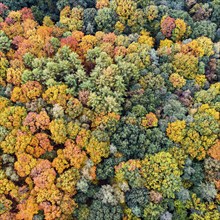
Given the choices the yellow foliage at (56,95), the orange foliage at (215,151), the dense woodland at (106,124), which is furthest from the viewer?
the yellow foliage at (56,95)

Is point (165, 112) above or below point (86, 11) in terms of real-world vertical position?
below

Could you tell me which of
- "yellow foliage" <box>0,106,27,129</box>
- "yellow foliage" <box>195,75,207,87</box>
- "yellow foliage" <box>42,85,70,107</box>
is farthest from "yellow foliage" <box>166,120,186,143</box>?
"yellow foliage" <box>0,106,27,129</box>

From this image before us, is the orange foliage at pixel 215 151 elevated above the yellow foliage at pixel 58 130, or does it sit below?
below

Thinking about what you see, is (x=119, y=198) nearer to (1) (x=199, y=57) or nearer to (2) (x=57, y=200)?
(2) (x=57, y=200)

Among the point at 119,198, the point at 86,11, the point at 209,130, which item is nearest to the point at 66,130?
the point at 119,198

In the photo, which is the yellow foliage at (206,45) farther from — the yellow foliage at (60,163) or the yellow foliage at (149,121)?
the yellow foliage at (60,163)

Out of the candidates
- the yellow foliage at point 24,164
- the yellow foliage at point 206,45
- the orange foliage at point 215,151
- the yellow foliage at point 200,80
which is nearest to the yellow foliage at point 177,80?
the yellow foliage at point 200,80

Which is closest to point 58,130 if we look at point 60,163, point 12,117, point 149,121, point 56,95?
point 60,163

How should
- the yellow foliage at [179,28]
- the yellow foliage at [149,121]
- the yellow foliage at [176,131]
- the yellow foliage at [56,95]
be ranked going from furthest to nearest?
the yellow foliage at [179,28] < the yellow foliage at [149,121] < the yellow foliage at [176,131] < the yellow foliage at [56,95]

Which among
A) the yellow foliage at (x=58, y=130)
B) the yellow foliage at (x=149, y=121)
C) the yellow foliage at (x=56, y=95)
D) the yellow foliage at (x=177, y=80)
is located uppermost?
the yellow foliage at (x=56, y=95)
